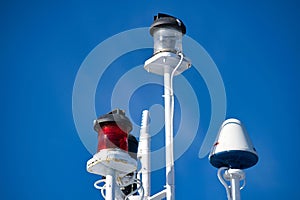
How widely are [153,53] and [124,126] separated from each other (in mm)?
2120

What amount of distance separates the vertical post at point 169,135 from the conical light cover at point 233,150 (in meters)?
0.61

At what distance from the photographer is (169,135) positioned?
371 inches

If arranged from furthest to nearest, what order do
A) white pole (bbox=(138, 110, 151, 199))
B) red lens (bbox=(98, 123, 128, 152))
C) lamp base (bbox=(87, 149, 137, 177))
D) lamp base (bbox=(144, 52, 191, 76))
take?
1. white pole (bbox=(138, 110, 151, 199))
2. lamp base (bbox=(144, 52, 191, 76))
3. red lens (bbox=(98, 123, 128, 152))
4. lamp base (bbox=(87, 149, 137, 177))

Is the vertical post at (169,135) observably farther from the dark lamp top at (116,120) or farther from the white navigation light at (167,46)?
the dark lamp top at (116,120)

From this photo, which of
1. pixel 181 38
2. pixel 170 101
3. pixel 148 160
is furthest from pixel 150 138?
pixel 181 38

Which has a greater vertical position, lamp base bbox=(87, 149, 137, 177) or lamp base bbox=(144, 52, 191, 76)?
lamp base bbox=(144, 52, 191, 76)

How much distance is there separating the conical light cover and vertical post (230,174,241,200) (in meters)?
0.16

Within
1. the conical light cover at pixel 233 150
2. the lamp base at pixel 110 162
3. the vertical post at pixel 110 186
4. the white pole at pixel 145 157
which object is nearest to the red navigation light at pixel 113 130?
the lamp base at pixel 110 162

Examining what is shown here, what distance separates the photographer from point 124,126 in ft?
27.6

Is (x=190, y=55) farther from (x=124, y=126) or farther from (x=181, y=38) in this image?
(x=124, y=126)

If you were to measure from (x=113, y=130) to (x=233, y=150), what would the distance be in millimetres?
1706

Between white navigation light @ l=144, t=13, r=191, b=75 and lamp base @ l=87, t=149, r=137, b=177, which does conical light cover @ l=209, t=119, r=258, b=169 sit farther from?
white navigation light @ l=144, t=13, r=191, b=75

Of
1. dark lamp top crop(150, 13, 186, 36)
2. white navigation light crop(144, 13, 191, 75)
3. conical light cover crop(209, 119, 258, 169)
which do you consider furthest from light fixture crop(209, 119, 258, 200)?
dark lamp top crop(150, 13, 186, 36)

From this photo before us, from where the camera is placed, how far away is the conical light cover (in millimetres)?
8734
